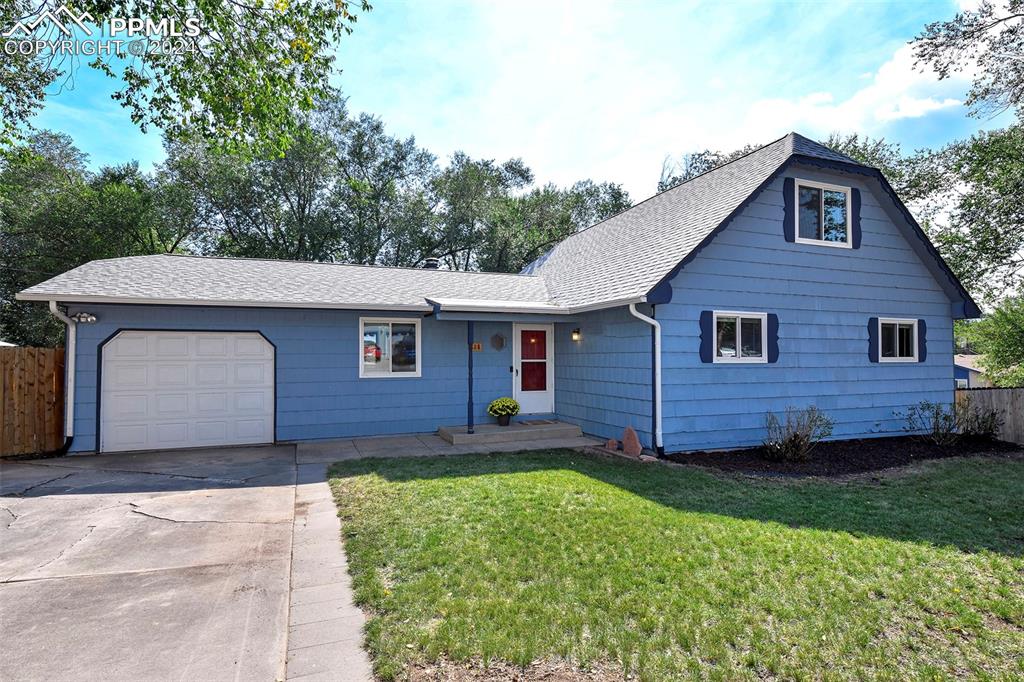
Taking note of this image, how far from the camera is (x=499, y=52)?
8672mm

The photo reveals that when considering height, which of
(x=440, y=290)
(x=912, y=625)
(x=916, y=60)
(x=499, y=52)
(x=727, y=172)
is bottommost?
(x=912, y=625)

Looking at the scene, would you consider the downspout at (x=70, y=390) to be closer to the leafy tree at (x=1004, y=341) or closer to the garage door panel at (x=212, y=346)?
the garage door panel at (x=212, y=346)

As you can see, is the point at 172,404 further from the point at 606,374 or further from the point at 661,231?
the point at 661,231

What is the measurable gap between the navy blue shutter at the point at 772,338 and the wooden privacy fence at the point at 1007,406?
4.97 metres

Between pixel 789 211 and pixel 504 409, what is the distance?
21.2 ft


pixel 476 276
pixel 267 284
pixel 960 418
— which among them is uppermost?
pixel 476 276

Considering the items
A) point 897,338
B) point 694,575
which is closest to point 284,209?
point 897,338

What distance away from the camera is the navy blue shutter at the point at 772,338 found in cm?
870

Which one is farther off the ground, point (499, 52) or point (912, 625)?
point (499, 52)

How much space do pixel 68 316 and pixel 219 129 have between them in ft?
13.7

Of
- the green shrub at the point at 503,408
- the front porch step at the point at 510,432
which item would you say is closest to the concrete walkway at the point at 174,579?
the front porch step at the point at 510,432

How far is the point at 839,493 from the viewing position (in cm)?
595

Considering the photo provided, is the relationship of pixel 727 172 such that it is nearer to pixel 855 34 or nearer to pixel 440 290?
pixel 855 34

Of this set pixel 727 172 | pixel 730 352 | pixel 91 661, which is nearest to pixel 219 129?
pixel 91 661
